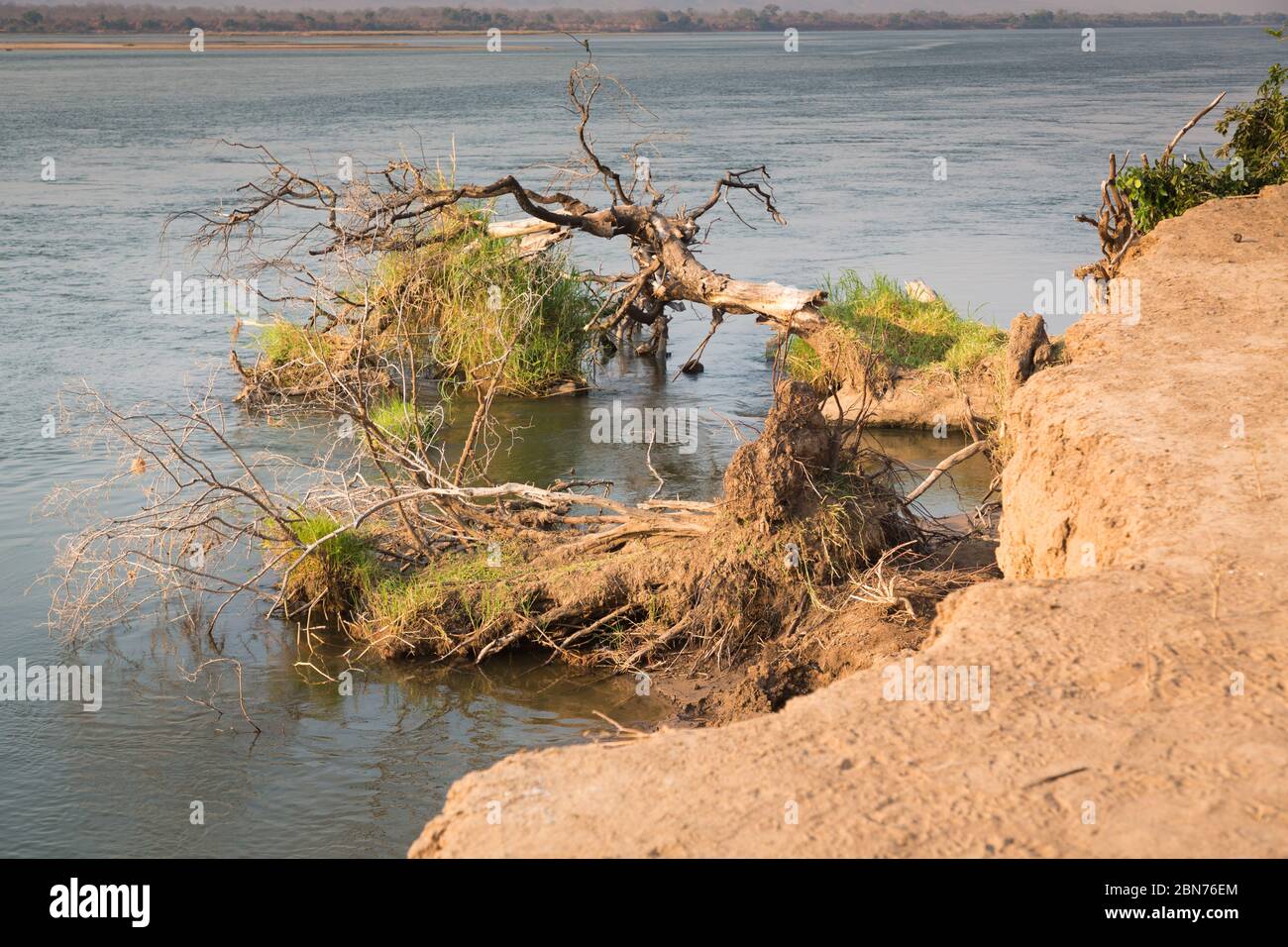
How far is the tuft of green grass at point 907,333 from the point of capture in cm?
1381

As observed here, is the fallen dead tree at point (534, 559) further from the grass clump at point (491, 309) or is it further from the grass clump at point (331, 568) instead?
the grass clump at point (491, 309)

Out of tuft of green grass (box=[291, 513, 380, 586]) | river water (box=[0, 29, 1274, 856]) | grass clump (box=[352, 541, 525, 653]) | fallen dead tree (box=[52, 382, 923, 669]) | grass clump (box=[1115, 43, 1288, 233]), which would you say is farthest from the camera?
grass clump (box=[1115, 43, 1288, 233])

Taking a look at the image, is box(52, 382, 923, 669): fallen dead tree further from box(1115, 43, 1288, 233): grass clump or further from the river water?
box(1115, 43, 1288, 233): grass clump

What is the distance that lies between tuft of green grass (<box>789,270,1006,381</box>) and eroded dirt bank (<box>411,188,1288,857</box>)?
7.05m

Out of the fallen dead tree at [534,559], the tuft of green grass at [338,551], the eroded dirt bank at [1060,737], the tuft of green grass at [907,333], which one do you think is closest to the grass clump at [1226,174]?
the tuft of green grass at [907,333]

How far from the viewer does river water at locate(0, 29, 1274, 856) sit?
7.47 m

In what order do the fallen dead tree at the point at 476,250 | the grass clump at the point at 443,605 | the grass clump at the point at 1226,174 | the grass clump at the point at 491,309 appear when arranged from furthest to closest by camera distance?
1. the grass clump at the point at 491,309
2. the fallen dead tree at the point at 476,250
3. the grass clump at the point at 1226,174
4. the grass clump at the point at 443,605

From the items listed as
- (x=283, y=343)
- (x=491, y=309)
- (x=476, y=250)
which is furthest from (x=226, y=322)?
(x=491, y=309)

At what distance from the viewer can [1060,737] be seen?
4.46m

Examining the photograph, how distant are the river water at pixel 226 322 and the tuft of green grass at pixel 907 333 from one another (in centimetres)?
83

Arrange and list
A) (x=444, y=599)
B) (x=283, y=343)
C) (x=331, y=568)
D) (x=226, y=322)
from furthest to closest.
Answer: (x=226, y=322) < (x=283, y=343) < (x=331, y=568) < (x=444, y=599)

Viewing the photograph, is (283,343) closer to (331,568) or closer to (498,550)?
(331,568)

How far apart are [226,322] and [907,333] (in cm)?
917

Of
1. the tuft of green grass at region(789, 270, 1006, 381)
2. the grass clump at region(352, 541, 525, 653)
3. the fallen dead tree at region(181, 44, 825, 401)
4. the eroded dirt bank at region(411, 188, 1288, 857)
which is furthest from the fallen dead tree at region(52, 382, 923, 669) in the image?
the tuft of green grass at region(789, 270, 1006, 381)
